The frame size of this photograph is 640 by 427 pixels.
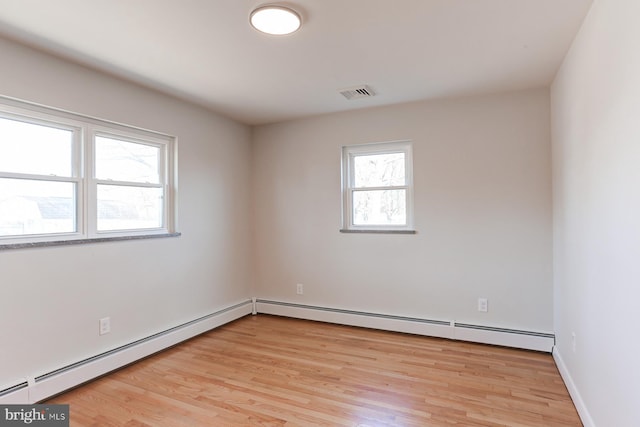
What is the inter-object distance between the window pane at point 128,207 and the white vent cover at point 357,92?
6.60ft

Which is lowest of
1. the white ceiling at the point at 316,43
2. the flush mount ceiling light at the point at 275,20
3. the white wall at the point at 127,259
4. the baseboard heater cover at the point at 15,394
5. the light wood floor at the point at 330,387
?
the light wood floor at the point at 330,387

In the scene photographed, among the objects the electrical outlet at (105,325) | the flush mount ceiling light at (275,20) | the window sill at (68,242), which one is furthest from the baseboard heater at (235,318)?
the flush mount ceiling light at (275,20)

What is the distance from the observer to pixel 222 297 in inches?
156

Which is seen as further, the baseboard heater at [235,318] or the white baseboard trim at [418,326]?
the white baseboard trim at [418,326]

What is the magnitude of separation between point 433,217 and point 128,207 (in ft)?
9.48

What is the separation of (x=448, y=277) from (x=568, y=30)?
222cm

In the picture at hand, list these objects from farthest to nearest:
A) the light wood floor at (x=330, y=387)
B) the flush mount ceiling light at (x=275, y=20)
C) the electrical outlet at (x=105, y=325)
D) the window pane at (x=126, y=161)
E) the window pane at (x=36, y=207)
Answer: the window pane at (x=126, y=161) → the electrical outlet at (x=105, y=325) → the window pane at (x=36, y=207) → the light wood floor at (x=330, y=387) → the flush mount ceiling light at (x=275, y=20)

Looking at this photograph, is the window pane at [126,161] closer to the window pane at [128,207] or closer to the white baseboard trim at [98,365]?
the window pane at [128,207]

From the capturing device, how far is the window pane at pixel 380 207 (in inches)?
147

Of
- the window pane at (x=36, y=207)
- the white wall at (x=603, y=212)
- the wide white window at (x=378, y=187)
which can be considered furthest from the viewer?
the wide white window at (x=378, y=187)

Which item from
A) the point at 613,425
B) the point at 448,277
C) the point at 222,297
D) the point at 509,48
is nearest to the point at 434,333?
the point at 448,277

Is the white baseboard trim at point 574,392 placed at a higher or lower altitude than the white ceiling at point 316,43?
lower

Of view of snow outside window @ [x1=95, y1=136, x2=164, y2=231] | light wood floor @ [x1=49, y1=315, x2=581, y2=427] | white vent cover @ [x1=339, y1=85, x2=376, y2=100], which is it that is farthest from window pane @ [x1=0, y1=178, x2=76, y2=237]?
white vent cover @ [x1=339, y1=85, x2=376, y2=100]

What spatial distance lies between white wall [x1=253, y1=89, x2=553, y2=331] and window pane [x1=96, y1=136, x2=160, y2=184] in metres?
1.41
